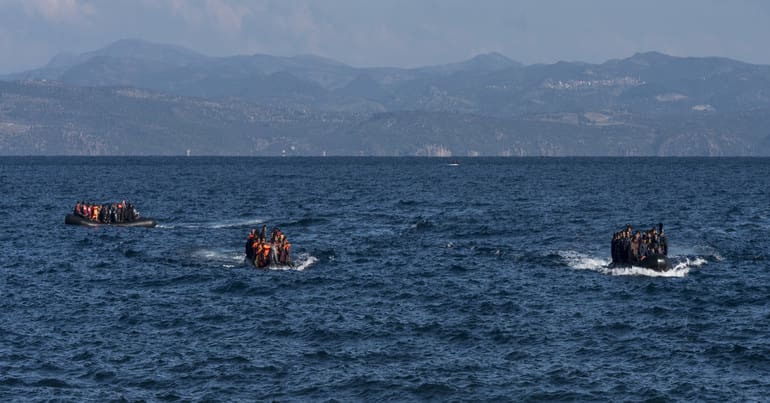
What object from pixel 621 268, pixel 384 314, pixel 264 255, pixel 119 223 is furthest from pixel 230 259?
pixel 119 223

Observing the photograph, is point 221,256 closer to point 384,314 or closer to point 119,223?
point 384,314

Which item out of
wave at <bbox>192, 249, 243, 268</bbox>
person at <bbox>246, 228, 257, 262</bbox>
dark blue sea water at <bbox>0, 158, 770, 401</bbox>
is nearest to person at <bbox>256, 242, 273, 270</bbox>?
person at <bbox>246, 228, 257, 262</bbox>

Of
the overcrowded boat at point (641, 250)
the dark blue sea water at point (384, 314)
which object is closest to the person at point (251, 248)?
the dark blue sea water at point (384, 314)

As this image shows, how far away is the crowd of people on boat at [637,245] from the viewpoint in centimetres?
7106

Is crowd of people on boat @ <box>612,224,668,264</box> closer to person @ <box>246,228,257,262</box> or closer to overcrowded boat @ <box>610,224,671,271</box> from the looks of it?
overcrowded boat @ <box>610,224,671,271</box>

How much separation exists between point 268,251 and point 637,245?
24378 mm

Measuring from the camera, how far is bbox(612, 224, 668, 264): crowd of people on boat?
7106 centimetres

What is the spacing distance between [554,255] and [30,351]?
42893 millimetres

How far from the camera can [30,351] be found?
159 feet

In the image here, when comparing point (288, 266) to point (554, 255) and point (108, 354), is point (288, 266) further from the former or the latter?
point (108, 354)

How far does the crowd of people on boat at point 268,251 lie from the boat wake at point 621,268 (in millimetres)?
19765

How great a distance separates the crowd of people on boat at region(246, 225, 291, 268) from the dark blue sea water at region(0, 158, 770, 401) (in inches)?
50.7

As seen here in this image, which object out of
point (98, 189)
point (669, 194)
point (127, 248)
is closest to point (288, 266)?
point (127, 248)

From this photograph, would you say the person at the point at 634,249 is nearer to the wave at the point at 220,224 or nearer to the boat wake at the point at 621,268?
the boat wake at the point at 621,268
